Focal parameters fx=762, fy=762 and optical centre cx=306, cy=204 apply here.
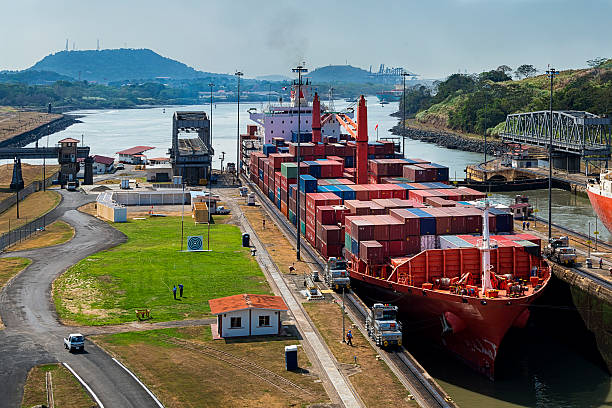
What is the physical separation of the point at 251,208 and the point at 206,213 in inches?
489

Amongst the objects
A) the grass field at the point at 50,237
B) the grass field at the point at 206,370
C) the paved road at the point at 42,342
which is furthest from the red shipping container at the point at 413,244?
the grass field at the point at 50,237

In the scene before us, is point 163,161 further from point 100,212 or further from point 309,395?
point 309,395

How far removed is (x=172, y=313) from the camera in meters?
50.5

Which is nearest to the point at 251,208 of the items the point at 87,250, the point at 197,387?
the point at 87,250

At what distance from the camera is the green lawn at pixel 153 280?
51.2 meters

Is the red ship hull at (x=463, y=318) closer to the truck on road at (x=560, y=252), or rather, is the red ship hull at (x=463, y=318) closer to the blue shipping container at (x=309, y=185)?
the truck on road at (x=560, y=252)

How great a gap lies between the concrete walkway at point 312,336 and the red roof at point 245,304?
213 centimetres

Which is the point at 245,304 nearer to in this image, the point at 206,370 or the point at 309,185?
the point at 206,370

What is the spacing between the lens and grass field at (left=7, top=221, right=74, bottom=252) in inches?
2852

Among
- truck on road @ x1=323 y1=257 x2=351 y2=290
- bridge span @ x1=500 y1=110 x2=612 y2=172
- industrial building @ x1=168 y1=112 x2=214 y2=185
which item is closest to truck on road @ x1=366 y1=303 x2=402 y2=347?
truck on road @ x1=323 y1=257 x2=351 y2=290

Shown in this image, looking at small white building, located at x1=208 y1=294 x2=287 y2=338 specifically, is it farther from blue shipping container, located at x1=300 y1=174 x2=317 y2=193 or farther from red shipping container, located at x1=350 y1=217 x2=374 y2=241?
blue shipping container, located at x1=300 y1=174 x2=317 y2=193

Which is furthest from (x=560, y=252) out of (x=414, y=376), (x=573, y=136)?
(x=573, y=136)

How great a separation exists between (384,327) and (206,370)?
35.8 feet

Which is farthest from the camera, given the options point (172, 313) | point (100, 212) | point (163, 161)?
point (163, 161)
